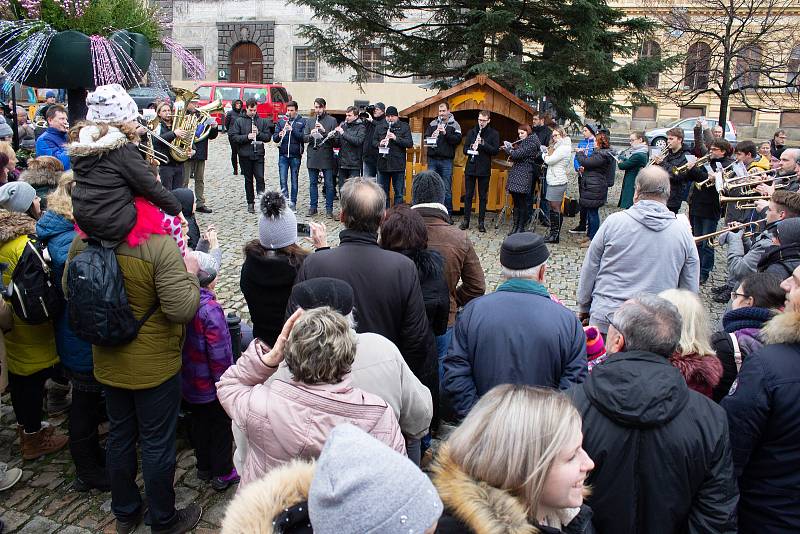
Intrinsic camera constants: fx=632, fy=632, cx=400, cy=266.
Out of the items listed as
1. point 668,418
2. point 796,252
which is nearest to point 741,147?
point 796,252

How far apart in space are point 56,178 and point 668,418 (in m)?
5.11

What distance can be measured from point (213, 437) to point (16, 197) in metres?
2.09

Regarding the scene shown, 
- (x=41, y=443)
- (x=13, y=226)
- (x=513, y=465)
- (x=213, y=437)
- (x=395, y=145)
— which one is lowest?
(x=41, y=443)

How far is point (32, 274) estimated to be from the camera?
3.66 metres

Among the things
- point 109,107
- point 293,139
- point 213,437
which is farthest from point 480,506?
point 293,139

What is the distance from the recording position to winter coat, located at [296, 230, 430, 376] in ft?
10.8

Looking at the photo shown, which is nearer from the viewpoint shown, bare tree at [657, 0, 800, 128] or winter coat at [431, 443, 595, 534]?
winter coat at [431, 443, 595, 534]

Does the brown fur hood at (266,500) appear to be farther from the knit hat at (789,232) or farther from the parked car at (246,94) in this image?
the parked car at (246,94)

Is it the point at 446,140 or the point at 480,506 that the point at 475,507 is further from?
the point at 446,140

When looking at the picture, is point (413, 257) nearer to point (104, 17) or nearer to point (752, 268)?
point (752, 268)

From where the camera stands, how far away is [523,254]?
3.08 m

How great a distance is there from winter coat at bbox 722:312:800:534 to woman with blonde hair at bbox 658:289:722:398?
5.8 inches

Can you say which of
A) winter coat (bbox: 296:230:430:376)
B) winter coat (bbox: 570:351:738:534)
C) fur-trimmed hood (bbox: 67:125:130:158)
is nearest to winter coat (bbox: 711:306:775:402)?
winter coat (bbox: 570:351:738:534)

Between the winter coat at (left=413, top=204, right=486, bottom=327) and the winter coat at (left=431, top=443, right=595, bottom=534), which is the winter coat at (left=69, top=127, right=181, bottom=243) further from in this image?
the winter coat at (left=431, top=443, right=595, bottom=534)
